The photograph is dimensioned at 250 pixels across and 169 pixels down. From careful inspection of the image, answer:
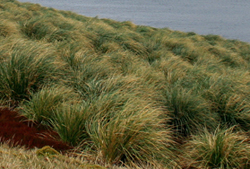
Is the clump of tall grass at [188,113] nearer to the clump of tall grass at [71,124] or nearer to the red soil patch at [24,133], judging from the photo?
the clump of tall grass at [71,124]

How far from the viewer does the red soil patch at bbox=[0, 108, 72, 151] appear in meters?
3.47

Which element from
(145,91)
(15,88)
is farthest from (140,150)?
(15,88)

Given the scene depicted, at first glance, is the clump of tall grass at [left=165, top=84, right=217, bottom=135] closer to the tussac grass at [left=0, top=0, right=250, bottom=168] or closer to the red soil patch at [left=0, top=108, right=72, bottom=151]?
the tussac grass at [left=0, top=0, right=250, bottom=168]

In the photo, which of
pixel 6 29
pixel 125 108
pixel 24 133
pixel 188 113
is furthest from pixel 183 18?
pixel 24 133

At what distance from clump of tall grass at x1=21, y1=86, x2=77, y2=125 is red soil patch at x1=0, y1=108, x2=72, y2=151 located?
106 millimetres

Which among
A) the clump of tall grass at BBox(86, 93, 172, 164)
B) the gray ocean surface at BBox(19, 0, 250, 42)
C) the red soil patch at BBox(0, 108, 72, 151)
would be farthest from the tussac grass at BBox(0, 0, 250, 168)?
the gray ocean surface at BBox(19, 0, 250, 42)

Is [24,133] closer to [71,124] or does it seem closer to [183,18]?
[71,124]

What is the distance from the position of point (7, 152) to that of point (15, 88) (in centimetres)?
196

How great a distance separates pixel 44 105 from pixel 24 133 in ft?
2.08

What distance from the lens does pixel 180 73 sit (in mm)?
6773

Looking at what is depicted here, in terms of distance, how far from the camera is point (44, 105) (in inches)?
169

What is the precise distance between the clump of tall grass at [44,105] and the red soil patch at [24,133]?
106 millimetres

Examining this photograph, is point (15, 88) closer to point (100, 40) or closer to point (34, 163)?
point (34, 163)

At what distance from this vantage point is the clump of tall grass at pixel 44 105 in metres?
4.23
